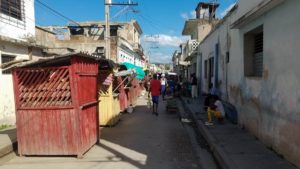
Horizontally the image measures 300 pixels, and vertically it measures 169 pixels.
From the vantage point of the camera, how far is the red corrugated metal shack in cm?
720

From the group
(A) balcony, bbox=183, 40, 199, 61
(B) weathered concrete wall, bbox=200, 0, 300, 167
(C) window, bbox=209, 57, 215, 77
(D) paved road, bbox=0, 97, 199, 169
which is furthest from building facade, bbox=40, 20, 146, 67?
Result: (B) weathered concrete wall, bbox=200, 0, 300, 167

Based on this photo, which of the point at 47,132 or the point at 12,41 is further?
the point at 12,41

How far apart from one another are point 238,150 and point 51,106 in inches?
172

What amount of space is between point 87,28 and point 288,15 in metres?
41.1

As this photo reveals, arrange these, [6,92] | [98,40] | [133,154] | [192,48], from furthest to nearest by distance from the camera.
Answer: [98,40]
[192,48]
[6,92]
[133,154]

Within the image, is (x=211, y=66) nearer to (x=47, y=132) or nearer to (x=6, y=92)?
(x=6, y=92)

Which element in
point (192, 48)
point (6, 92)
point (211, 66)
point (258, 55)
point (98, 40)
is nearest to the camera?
point (258, 55)

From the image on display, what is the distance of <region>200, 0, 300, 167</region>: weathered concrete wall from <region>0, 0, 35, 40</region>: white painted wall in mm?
8637

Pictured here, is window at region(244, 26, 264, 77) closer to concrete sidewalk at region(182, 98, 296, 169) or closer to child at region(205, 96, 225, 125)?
child at region(205, 96, 225, 125)

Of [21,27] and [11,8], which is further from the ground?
[11,8]

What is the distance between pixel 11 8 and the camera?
12945mm

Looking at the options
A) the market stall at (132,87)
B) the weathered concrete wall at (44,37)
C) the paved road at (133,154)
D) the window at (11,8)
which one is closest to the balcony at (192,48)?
the market stall at (132,87)

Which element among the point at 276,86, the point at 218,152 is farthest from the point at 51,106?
the point at 276,86

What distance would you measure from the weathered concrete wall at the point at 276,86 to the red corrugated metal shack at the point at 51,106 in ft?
14.2
